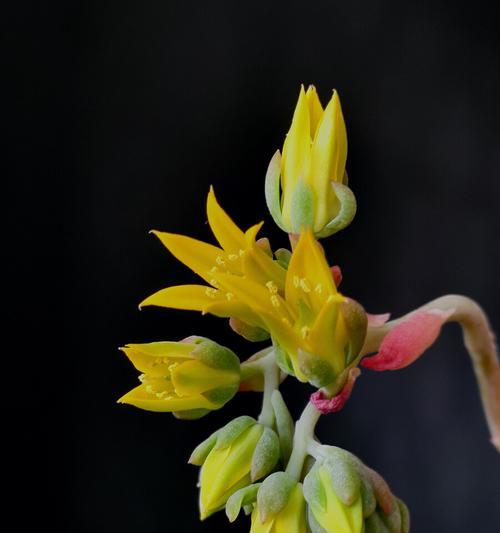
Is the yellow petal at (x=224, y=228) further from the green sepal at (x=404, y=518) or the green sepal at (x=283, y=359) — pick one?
the green sepal at (x=404, y=518)

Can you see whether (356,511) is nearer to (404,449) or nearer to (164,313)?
(164,313)

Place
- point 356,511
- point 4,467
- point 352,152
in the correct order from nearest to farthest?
point 356,511 < point 4,467 < point 352,152

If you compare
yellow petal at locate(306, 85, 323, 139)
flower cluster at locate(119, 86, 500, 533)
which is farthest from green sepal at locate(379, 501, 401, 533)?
yellow petal at locate(306, 85, 323, 139)

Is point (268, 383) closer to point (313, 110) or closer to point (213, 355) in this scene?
point (213, 355)

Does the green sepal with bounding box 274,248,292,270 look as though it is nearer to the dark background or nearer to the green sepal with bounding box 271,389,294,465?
the green sepal with bounding box 271,389,294,465

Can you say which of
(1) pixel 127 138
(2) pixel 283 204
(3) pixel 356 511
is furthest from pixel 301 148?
(1) pixel 127 138

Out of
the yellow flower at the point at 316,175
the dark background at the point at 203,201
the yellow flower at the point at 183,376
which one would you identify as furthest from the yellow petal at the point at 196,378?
the dark background at the point at 203,201
